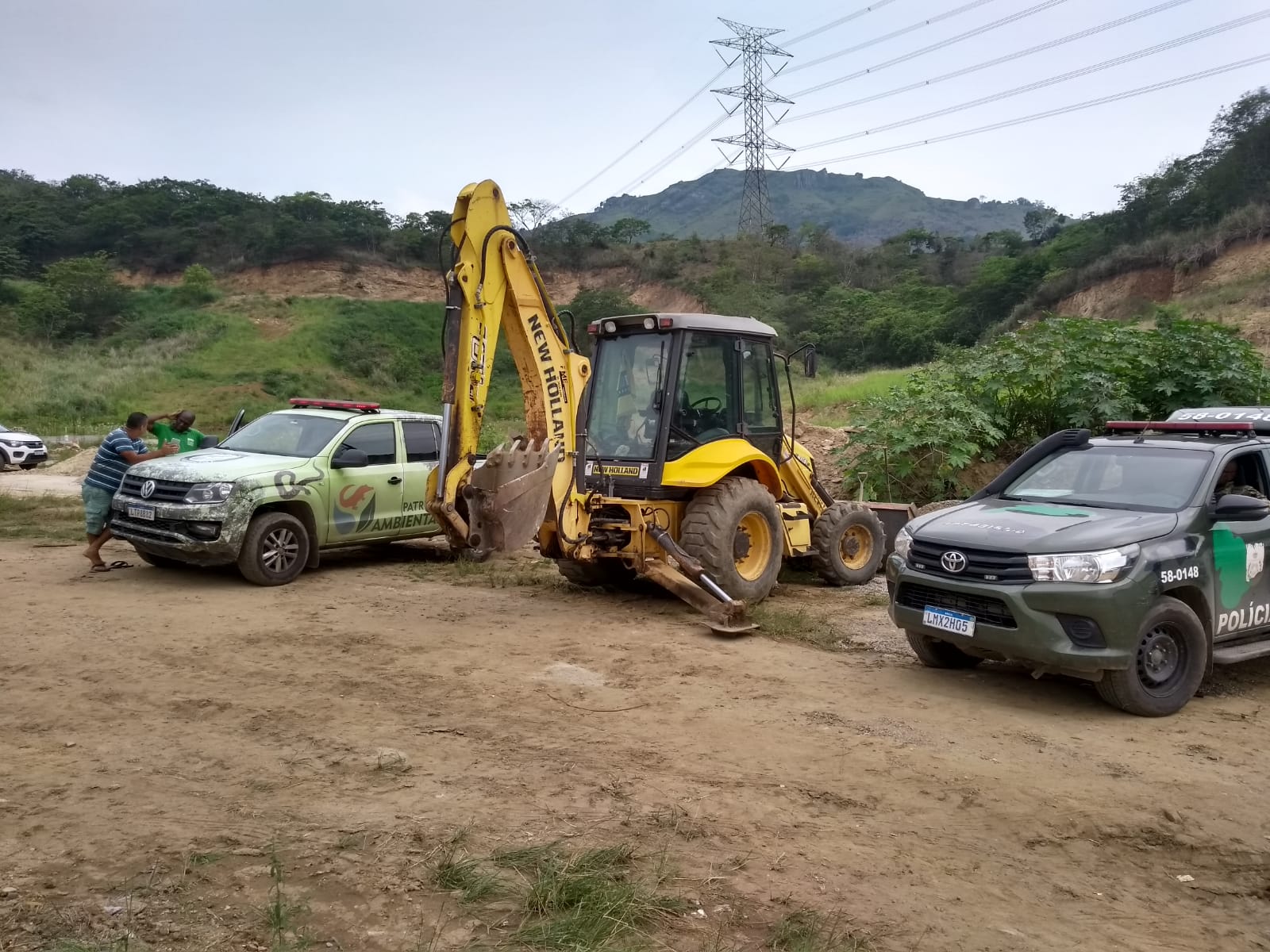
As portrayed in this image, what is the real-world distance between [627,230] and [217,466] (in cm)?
5792

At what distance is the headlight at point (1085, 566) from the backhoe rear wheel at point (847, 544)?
442 cm

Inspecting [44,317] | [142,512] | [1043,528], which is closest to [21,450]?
[142,512]

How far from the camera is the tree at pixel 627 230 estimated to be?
64.7 m

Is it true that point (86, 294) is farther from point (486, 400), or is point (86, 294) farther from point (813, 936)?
point (813, 936)

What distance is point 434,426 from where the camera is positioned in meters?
11.7

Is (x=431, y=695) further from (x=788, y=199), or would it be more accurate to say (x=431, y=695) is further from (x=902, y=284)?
(x=788, y=199)

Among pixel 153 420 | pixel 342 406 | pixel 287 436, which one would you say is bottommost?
pixel 287 436

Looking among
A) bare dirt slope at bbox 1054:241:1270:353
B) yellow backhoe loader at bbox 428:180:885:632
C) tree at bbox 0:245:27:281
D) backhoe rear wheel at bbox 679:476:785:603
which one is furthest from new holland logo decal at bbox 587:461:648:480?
tree at bbox 0:245:27:281

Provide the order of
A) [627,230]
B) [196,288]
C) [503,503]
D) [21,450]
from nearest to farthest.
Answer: [503,503] < [21,450] < [196,288] < [627,230]

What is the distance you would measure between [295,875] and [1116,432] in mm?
6873

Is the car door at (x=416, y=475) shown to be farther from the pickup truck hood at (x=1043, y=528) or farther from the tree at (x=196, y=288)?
the tree at (x=196, y=288)

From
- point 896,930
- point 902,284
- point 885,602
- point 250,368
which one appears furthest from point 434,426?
point 902,284

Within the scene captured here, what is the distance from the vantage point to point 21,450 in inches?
926

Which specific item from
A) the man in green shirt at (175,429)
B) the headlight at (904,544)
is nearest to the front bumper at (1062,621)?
the headlight at (904,544)
